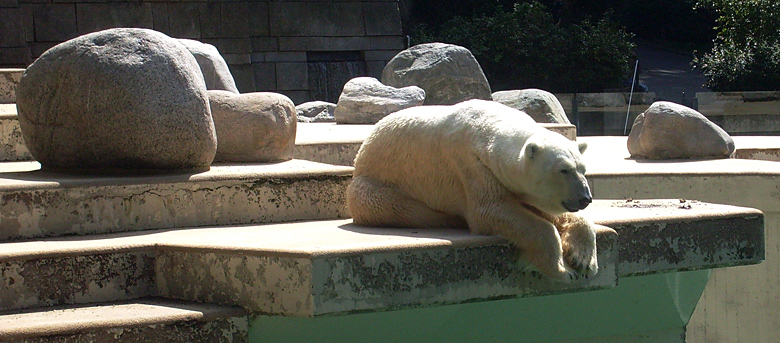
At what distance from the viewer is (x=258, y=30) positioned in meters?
13.7

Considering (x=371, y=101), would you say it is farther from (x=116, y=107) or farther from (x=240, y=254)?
(x=240, y=254)

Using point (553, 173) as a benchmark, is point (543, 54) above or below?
above

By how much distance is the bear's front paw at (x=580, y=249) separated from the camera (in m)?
3.93

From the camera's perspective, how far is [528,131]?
12.8 ft

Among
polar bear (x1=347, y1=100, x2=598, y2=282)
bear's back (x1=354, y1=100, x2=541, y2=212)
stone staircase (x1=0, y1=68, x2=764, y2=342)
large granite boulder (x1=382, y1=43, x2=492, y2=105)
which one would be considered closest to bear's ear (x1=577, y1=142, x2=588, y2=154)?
polar bear (x1=347, y1=100, x2=598, y2=282)

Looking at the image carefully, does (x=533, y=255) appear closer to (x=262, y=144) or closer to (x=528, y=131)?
(x=528, y=131)

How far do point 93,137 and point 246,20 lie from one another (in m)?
8.86

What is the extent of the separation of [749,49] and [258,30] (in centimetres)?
825

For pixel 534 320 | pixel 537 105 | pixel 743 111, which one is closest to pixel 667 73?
pixel 743 111

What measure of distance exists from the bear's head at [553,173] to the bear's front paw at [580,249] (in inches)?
→ 7.9

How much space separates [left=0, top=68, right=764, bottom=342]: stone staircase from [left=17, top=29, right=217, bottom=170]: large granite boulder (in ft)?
0.62

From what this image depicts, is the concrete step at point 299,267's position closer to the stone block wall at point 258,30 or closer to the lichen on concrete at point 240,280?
the lichen on concrete at point 240,280

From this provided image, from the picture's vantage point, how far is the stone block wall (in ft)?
40.4

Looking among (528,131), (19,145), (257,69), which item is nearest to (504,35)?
(257,69)
